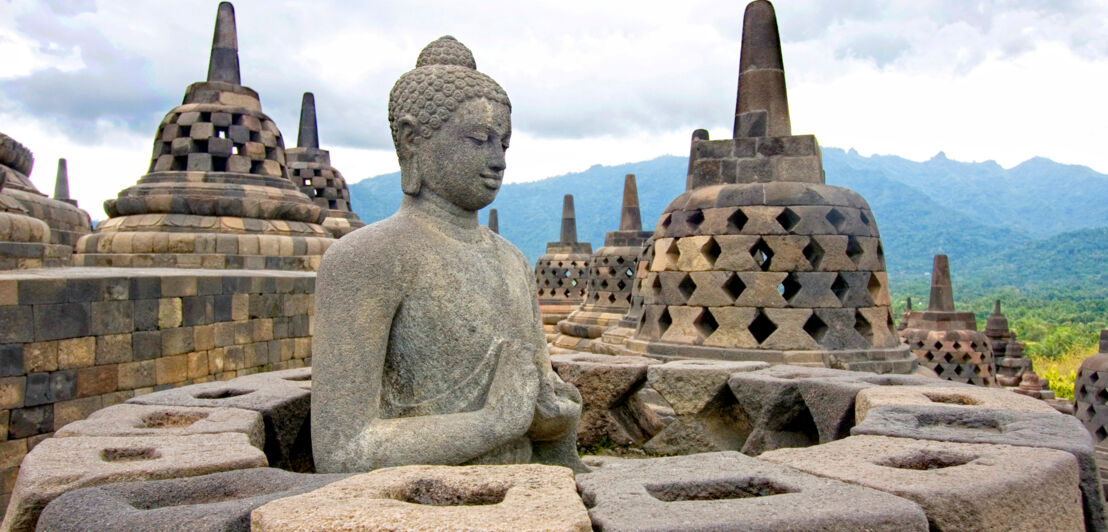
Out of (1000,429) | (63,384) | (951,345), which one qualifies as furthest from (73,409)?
(951,345)

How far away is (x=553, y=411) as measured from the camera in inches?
104

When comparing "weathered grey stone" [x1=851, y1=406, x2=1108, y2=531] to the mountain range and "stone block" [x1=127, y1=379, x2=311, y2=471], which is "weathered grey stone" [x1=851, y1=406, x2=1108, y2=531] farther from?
the mountain range

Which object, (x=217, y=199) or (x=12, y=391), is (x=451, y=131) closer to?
(x=12, y=391)

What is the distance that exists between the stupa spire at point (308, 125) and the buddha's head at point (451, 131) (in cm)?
1393

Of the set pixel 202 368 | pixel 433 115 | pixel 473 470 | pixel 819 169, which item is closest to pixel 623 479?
pixel 473 470

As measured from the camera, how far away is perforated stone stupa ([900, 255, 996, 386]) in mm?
12812

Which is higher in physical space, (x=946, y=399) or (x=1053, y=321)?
(x=946, y=399)

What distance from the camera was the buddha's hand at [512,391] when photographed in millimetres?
2414

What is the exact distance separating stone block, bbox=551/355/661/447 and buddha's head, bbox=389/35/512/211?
5.25 feet

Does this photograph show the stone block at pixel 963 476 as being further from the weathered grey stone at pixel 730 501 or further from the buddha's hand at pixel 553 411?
the buddha's hand at pixel 553 411

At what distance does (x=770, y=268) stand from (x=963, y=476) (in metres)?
3.52

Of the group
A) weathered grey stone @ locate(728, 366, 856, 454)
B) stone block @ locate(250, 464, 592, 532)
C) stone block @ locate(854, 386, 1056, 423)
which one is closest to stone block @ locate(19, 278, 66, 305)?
stone block @ locate(250, 464, 592, 532)

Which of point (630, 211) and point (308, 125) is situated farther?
point (308, 125)

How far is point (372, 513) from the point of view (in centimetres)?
168
